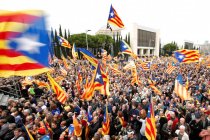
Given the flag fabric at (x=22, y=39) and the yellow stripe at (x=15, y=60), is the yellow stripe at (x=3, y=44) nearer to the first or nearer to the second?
the flag fabric at (x=22, y=39)

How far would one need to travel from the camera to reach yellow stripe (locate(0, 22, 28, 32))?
481cm

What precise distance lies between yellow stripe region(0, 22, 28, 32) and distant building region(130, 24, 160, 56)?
276 ft

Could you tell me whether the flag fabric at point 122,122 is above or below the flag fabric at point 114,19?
below

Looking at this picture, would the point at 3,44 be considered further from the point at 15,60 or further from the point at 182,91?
the point at 182,91

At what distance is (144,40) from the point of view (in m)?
96.4

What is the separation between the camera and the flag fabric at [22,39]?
478 centimetres

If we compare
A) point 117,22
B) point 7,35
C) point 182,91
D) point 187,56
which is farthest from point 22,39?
point 187,56

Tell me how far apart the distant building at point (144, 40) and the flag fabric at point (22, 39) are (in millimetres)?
84143

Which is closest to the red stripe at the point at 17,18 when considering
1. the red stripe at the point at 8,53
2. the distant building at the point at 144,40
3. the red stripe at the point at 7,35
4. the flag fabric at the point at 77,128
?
the red stripe at the point at 7,35

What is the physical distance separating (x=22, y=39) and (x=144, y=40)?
93.6m

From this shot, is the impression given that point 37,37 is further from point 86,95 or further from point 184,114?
point 184,114

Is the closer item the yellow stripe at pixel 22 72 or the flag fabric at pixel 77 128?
the yellow stripe at pixel 22 72

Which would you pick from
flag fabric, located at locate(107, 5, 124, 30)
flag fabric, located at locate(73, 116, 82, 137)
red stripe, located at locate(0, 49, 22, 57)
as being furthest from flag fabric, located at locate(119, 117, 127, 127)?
flag fabric, located at locate(107, 5, 124, 30)

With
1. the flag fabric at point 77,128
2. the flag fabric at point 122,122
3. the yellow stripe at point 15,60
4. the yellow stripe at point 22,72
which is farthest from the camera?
the flag fabric at point 122,122
